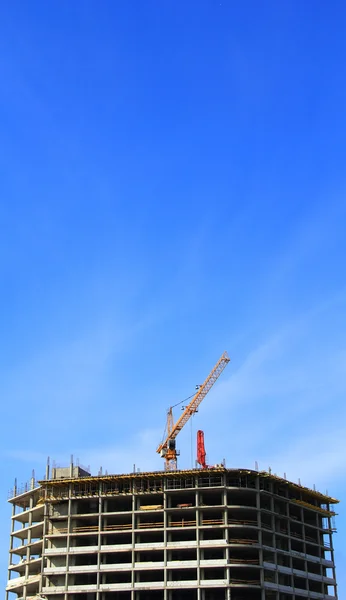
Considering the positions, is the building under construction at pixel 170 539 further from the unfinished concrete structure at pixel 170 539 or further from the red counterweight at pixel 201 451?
the red counterweight at pixel 201 451

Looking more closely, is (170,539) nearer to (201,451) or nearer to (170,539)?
(170,539)

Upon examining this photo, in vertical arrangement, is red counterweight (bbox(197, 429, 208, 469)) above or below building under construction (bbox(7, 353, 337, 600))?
above

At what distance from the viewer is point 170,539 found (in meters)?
113

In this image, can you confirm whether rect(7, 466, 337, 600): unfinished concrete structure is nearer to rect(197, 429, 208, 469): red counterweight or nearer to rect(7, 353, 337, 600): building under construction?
rect(7, 353, 337, 600): building under construction

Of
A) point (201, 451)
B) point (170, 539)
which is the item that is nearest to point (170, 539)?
point (170, 539)

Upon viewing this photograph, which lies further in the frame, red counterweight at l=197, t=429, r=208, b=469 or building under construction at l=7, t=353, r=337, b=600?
red counterweight at l=197, t=429, r=208, b=469

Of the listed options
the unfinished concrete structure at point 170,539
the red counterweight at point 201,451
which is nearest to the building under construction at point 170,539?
the unfinished concrete structure at point 170,539

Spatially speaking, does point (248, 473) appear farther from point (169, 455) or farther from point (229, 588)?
point (169, 455)

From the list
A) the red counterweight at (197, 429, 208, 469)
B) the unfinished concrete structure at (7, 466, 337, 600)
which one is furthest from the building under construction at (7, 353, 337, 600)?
the red counterweight at (197, 429, 208, 469)

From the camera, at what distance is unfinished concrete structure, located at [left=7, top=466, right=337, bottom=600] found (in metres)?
111

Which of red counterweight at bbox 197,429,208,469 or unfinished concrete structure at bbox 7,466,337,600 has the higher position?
red counterweight at bbox 197,429,208,469

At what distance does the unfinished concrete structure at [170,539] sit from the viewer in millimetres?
111375

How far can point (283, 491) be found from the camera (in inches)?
4825

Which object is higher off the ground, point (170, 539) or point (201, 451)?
point (201, 451)
